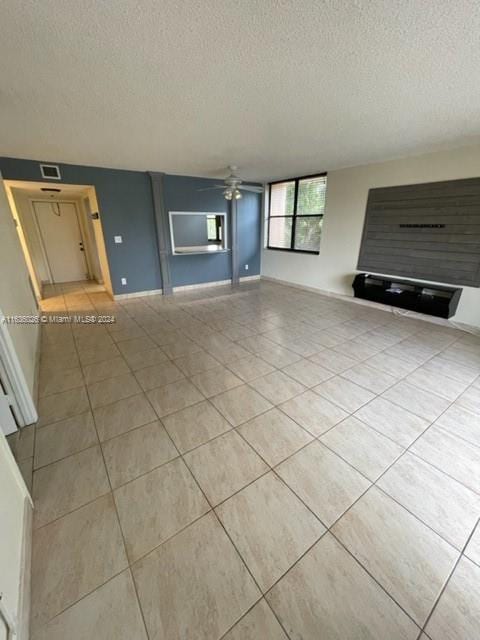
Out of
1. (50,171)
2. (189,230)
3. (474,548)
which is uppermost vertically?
(50,171)

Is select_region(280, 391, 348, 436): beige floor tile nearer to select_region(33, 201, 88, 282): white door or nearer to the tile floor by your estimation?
the tile floor

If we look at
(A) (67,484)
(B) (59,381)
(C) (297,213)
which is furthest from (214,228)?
(A) (67,484)

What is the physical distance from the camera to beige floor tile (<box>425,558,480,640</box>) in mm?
979

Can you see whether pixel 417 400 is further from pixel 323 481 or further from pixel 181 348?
pixel 181 348

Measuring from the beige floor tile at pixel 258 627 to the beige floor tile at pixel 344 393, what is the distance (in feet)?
4.72

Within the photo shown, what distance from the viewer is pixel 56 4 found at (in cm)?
124

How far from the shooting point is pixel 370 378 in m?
2.61

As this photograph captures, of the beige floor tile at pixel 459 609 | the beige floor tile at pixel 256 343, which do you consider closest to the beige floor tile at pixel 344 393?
the beige floor tile at pixel 256 343

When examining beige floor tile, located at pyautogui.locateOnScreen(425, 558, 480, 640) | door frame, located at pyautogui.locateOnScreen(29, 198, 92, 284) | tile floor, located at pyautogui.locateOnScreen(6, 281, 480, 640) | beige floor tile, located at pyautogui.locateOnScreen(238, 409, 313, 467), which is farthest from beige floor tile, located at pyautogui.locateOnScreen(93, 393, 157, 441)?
door frame, located at pyautogui.locateOnScreen(29, 198, 92, 284)

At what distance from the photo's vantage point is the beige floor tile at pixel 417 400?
7.02 ft

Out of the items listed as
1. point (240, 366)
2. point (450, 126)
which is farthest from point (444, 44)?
point (240, 366)

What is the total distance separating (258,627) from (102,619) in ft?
1.98

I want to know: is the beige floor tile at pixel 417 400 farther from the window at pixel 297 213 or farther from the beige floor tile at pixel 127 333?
the window at pixel 297 213

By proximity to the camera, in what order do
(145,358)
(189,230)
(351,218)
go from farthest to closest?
(189,230) → (351,218) → (145,358)
